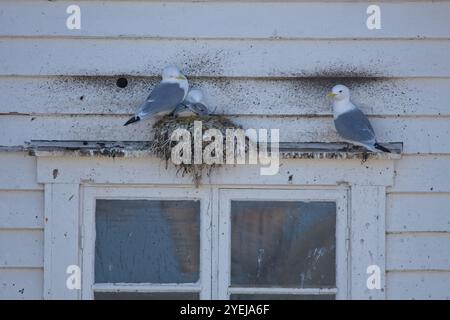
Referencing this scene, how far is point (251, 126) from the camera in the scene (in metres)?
4.64

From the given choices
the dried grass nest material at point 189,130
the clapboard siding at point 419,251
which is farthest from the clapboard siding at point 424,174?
the dried grass nest material at point 189,130

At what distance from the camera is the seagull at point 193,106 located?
14.8 feet

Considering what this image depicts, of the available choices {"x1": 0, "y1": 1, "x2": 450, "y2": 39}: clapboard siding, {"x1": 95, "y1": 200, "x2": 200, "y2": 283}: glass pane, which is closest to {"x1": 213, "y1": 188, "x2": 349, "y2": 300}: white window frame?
{"x1": 95, "y1": 200, "x2": 200, "y2": 283}: glass pane

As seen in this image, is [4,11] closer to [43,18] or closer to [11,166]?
[43,18]

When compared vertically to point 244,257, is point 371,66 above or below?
above

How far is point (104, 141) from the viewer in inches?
183

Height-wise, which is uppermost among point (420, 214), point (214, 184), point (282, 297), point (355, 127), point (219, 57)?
point (219, 57)

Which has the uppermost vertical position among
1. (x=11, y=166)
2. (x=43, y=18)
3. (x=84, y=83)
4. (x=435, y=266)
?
(x=43, y=18)

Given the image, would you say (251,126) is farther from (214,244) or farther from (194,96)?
(214,244)

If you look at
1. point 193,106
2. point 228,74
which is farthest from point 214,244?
point 228,74

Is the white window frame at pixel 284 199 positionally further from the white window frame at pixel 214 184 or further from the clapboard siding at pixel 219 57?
the clapboard siding at pixel 219 57

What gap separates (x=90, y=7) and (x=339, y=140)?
144cm

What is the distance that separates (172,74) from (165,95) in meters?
0.12

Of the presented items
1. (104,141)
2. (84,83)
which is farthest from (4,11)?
(104,141)
